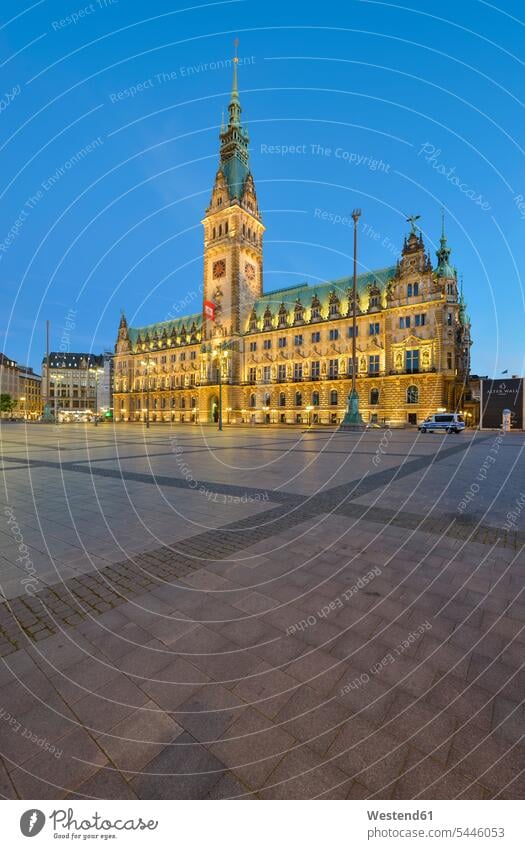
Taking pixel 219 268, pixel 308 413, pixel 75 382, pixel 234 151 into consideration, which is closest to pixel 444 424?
pixel 308 413

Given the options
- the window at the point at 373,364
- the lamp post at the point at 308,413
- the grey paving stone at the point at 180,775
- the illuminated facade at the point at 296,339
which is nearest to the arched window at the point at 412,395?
the illuminated facade at the point at 296,339

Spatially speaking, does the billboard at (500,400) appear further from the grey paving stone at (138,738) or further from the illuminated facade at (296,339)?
the grey paving stone at (138,738)

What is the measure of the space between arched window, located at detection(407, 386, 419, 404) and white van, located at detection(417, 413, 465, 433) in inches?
399

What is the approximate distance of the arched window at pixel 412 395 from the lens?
47281 millimetres

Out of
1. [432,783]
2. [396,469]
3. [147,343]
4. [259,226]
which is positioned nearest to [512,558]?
[432,783]

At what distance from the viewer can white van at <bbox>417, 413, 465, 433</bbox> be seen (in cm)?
3553

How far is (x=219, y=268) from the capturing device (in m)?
63.7

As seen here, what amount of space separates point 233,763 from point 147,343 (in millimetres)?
90177

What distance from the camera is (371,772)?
199 centimetres

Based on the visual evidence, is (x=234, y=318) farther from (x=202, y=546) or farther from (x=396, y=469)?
(x=202, y=546)

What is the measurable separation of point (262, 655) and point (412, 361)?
166 feet

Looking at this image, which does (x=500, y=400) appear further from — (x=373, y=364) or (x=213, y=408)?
(x=213, y=408)
